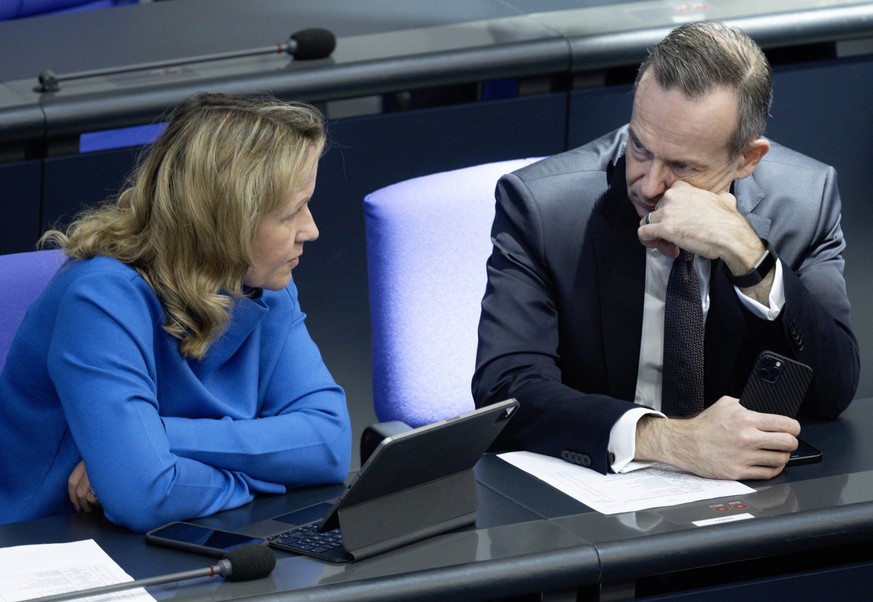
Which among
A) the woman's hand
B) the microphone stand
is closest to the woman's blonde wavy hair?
the woman's hand

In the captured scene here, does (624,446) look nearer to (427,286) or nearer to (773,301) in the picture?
(773,301)

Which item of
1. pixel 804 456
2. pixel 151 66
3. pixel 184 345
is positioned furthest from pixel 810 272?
pixel 151 66

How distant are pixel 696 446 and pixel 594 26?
5.19 ft

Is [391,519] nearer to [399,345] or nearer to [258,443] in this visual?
[258,443]

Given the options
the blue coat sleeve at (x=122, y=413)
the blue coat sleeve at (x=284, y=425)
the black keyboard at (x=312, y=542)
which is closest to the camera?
the black keyboard at (x=312, y=542)

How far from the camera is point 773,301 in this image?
2232 millimetres

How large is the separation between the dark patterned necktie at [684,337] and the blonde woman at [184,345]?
58 centimetres

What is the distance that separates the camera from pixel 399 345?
2559mm

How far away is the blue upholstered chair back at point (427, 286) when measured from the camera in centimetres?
253

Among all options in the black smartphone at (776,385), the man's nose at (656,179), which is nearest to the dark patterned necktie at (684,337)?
the man's nose at (656,179)

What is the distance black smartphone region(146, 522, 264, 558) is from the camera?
173cm

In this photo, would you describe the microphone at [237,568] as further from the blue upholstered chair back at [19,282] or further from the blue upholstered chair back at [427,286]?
the blue upholstered chair back at [427,286]

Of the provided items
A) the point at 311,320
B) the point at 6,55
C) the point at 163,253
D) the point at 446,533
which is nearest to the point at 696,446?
the point at 446,533

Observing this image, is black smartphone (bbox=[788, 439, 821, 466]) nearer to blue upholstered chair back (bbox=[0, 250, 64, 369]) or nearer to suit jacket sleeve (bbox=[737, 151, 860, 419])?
suit jacket sleeve (bbox=[737, 151, 860, 419])
